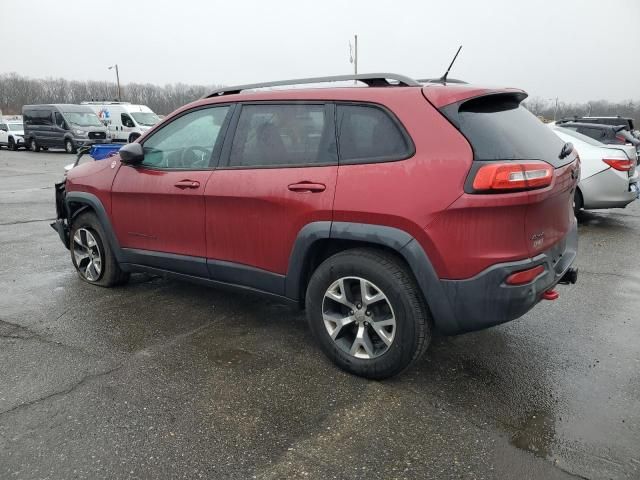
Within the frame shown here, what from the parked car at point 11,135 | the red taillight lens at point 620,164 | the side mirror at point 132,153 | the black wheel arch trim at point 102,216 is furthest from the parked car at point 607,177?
the parked car at point 11,135

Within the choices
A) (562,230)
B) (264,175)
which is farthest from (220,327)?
(562,230)

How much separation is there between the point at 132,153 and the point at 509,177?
2.84 metres

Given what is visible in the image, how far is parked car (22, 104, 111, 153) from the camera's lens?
24141 millimetres

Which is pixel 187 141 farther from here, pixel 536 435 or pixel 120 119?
pixel 120 119

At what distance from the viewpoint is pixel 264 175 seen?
344cm

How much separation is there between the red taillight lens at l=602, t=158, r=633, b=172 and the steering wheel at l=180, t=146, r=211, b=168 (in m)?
6.12

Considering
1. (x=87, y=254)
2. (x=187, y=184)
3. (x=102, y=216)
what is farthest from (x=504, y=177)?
(x=87, y=254)

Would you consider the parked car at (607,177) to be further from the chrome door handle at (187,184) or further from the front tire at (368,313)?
the chrome door handle at (187,184)

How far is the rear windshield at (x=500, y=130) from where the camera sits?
9.12 feet

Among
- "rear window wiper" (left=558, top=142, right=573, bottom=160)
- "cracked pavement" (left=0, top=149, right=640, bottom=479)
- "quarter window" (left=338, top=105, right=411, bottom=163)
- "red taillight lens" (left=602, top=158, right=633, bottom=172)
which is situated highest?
"quarter window" (left=338, top=105, right=411, bottom=163)

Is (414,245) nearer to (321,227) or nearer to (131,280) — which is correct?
(321,227)

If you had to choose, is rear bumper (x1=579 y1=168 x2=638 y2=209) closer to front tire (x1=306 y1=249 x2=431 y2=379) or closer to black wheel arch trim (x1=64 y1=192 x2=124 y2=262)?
front tire (x1=306 y1=249 x2=431 y2=379)

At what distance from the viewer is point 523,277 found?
275 centimetres

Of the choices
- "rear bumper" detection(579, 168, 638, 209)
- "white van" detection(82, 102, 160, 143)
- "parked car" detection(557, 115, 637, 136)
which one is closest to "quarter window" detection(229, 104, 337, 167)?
"rear bumper" detection(579, 168, 638, 209)
